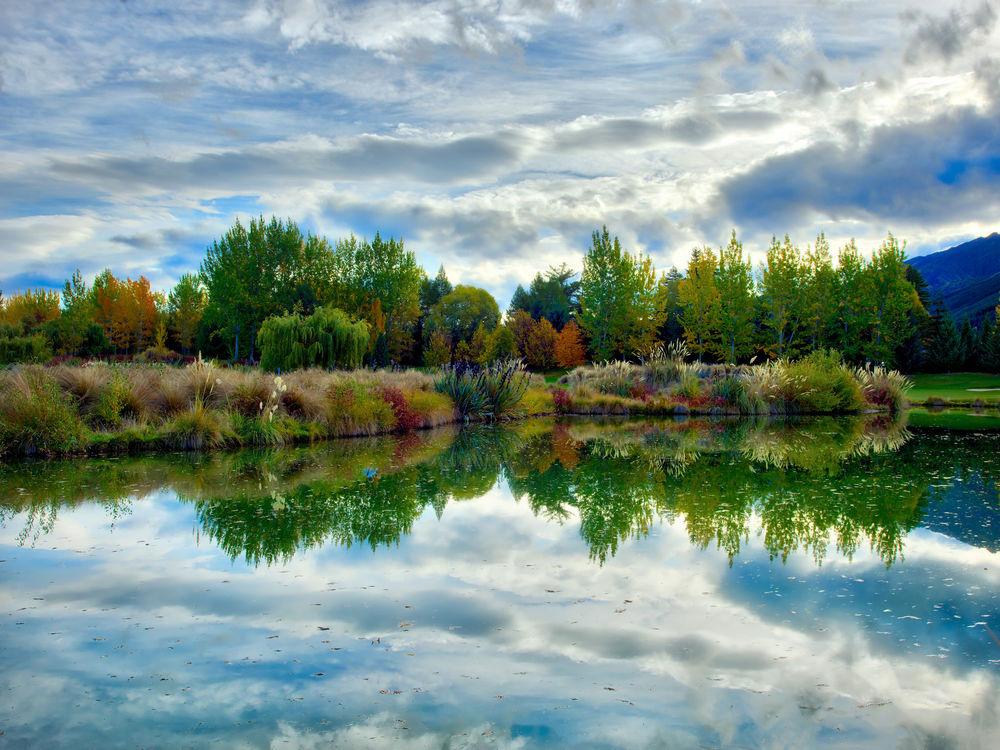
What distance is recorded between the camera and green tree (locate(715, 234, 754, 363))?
126 feet

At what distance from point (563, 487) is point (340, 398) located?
6.95m

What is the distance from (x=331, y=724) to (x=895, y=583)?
3.69 m

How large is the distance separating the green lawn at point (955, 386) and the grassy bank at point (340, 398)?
422 centimetres

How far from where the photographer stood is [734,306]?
126 ft

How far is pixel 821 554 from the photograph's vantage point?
16.8ft

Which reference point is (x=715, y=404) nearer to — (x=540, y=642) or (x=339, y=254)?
(x=540, y=642)

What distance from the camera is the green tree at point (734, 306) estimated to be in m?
38.5

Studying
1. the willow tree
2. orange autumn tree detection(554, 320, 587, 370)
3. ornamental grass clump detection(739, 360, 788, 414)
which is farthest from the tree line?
ornamental grass clump detection(739, 360, 788, 414)

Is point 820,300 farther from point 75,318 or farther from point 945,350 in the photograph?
point 75,318

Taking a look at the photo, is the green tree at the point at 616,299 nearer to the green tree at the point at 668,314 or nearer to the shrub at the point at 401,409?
the green tree at the point at 668,314

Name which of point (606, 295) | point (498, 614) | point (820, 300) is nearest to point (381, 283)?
point (606, 295)

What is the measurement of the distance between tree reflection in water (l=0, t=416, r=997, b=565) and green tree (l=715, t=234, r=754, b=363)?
25.8m

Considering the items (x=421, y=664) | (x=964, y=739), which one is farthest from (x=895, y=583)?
(x=421, y=664)

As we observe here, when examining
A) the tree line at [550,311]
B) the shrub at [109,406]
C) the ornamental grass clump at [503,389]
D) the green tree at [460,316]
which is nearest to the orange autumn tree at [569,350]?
the tree line at [550,311]
